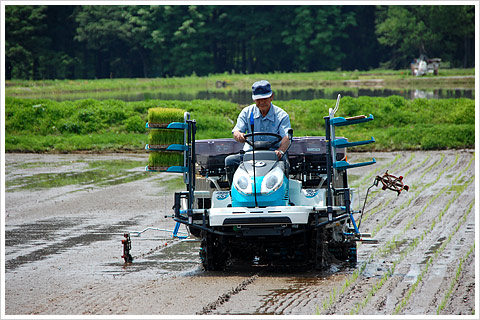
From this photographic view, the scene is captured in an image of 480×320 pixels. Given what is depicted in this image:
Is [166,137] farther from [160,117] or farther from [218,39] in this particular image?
[218,39]

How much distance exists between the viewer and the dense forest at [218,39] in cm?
7425

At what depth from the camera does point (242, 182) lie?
891 cm

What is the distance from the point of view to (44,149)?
994 inches

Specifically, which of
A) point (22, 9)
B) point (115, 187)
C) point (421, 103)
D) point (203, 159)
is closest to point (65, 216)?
point (115, 187)

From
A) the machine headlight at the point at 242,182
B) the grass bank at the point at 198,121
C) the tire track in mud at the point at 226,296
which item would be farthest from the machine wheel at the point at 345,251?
the grass bank at the point at 198,121

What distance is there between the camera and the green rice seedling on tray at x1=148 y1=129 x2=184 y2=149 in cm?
984

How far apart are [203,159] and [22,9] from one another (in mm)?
68015

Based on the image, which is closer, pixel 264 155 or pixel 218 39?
pixel 264 155

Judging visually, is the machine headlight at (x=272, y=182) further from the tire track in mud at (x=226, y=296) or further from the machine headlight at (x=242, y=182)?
the tire track in mud at (x=226, y=296)

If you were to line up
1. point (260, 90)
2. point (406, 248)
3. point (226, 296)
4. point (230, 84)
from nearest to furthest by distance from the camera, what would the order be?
point (226, 296), point (260, 90), point (406, 248), point (230, 84)

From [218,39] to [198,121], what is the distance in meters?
56.8

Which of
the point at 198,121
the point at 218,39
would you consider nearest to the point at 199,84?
the point at 218,39

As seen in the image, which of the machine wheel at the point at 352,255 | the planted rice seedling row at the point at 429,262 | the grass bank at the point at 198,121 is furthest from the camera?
the grass bank at the point at 198,121

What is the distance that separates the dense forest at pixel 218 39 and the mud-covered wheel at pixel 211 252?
6609 cm
